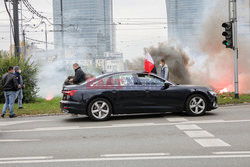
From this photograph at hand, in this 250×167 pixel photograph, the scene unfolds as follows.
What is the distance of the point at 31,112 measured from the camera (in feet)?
41.0

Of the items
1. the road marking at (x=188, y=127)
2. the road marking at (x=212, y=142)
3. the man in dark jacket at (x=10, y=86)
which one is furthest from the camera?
the man in dark jacket at (x=10, y=86)

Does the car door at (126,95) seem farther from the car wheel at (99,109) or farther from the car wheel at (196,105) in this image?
the car wheel at (196,105)

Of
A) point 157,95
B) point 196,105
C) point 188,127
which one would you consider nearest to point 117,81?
point 157,95

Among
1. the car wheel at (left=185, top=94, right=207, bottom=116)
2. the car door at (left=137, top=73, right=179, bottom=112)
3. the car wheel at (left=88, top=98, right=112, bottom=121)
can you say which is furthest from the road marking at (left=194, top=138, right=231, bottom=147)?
the car wheel at (left=88, top=98, right=112, bottom=121)

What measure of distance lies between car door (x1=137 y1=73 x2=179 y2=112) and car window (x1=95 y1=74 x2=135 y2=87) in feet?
1.09

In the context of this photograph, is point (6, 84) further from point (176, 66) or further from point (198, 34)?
point (176, 66)

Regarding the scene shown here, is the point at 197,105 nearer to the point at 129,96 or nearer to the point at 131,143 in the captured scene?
the point at 129,96

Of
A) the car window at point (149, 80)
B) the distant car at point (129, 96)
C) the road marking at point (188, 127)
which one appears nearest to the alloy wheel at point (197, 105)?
the distant car at point (129, 96)

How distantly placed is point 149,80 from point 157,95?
0.51 m

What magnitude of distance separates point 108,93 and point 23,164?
4771 millimetres

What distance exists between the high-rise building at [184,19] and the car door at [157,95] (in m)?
25.7

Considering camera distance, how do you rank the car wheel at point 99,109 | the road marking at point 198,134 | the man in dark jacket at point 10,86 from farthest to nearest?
the man in dark jacket at point 10,86
the car wheel at point 99,109
the road marking at point 198,134

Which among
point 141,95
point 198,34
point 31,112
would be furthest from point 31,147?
point 198,34

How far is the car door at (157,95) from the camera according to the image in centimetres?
965
